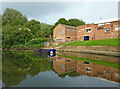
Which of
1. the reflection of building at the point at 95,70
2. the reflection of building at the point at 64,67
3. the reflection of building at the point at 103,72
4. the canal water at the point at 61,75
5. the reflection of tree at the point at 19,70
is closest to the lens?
the canal water at the point at 61,75

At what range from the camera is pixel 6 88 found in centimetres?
557

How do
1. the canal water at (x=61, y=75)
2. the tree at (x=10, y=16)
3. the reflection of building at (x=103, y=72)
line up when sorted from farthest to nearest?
the tree at (x=10, y=16)
the reflection of building at (x=103, y=72)
the canal water at (x=61, y=75)

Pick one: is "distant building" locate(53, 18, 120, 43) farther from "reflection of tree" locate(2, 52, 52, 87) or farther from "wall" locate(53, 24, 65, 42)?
"reflection of tree" locate(2, 52, 52, 87)

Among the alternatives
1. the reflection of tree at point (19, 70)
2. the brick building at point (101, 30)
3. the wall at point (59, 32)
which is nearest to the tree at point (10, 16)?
the wall at point (59, 32)

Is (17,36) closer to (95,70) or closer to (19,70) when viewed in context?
(19,70)

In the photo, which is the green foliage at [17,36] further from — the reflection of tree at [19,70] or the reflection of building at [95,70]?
the reflection of building at [95,70]

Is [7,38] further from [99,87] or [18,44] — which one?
[99,87]

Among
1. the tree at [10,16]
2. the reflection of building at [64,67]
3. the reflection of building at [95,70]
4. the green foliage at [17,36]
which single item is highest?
the tree at [10,16]

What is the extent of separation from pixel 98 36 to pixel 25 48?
27.2m

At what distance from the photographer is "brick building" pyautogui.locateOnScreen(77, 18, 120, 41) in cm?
2985

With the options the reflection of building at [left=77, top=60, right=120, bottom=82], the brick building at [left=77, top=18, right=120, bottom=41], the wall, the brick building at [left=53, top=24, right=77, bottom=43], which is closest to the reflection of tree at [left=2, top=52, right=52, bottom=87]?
the reflection of building at [left=77, top=60, right=120, bottom=82]

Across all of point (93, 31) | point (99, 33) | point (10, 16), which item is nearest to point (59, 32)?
point (93, 31)

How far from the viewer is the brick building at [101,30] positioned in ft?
97.9

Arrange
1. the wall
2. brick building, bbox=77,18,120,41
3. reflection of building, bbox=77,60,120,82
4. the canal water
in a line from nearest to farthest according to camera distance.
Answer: the canal water
reflection of building, bbox=77,60,120,82
brick building, bbox=77,18,120,41
the wall
